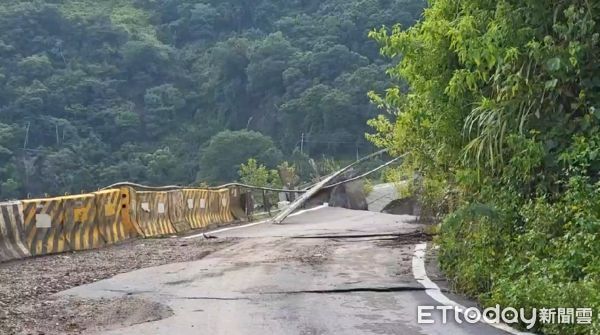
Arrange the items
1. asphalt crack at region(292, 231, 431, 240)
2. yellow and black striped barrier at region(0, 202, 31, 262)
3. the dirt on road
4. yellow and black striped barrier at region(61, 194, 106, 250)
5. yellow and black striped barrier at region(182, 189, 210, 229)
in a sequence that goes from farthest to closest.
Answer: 1. yellow and black striped barrier at region(182, 189, 210, 229)
2. asphalt crack at region(292, 231, 431, 240)
3. yellow and black striped barrier at region(61, 194, 106, 250)
4. yellow and black striped barrier at region(0, 202, 31, 262)
5. the dirt on road

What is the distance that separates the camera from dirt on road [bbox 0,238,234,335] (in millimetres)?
7090

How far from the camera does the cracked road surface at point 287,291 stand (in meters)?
6.73

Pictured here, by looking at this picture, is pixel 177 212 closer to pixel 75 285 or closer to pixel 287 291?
pixel 75 285

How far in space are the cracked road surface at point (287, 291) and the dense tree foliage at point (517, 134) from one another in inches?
31.4

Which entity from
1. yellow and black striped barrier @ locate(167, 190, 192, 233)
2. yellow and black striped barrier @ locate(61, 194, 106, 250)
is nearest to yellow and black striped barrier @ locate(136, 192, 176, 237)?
yellow and black striped barrier @ locate(167, 190, 192, 233)

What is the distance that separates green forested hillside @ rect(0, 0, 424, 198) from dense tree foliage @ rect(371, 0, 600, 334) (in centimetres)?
3911

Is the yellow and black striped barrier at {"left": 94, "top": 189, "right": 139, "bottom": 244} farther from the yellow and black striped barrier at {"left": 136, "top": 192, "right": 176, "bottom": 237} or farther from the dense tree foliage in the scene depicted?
the dense tree foliage

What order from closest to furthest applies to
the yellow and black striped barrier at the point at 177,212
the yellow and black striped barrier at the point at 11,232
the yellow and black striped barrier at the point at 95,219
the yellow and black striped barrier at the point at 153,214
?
the yellow and black striped barrier at the point at 11,232
the yellow and black striped barrier at the point at 95,219
the yellow and black striped barrier at the point at 153,214
the yellow and black striped barrier at the point at 177,212

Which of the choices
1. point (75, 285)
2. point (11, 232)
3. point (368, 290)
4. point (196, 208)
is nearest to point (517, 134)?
point (368, 290)

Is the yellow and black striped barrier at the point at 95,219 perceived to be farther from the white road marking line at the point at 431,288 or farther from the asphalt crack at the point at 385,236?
the white road marking line at the point at 431,288

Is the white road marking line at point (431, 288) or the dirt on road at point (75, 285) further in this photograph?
the dirt on road at point (75, 285)

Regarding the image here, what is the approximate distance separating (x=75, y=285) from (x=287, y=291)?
272 cm

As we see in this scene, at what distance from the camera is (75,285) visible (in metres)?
9.35

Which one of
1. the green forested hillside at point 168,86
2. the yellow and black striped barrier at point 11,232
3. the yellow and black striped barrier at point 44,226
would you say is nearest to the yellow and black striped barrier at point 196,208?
the yellow and black striped barrier at point 44,226
